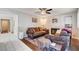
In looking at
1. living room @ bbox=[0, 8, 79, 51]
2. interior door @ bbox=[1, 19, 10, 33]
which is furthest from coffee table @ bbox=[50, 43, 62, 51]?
interior door @ bbox=[1, 19, 10, 33]

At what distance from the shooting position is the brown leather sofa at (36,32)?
102 inches

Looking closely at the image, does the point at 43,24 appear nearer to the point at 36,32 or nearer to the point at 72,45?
the point at 36,32

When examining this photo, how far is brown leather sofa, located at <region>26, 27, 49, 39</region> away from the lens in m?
2.59

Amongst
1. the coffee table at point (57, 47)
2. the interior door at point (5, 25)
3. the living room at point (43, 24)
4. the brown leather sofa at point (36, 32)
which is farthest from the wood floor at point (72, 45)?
the interior door at point (5, 25)

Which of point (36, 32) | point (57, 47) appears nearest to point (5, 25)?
point (36, 32)

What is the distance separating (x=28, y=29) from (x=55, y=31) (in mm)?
513

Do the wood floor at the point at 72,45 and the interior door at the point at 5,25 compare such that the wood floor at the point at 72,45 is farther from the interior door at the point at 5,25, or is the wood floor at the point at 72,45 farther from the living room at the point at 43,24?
the interior door at the point at 5,25

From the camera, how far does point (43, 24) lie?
2596 mm

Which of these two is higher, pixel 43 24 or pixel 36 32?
pixel 43 24

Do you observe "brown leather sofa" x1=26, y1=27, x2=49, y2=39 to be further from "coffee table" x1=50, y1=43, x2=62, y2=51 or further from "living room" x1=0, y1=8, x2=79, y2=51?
"coffee table" x1=50, y1=43, x2=62, y2=51

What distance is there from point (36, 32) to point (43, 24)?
202 millimetres
